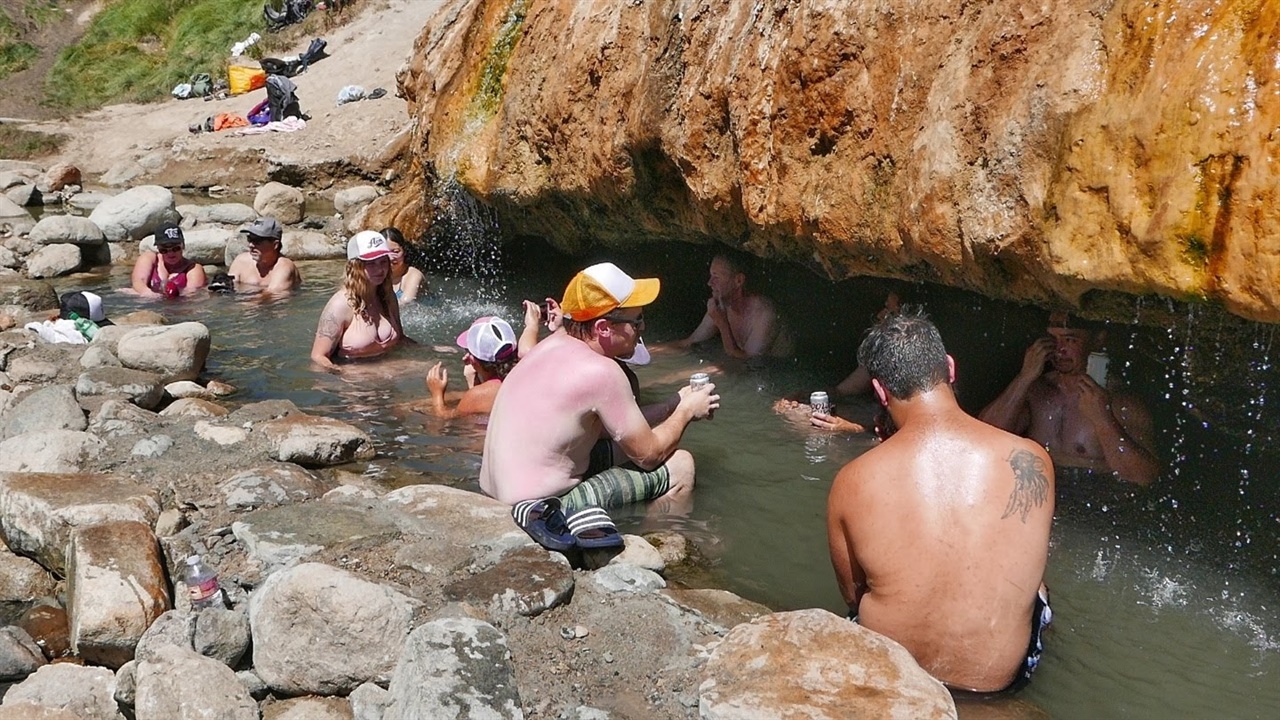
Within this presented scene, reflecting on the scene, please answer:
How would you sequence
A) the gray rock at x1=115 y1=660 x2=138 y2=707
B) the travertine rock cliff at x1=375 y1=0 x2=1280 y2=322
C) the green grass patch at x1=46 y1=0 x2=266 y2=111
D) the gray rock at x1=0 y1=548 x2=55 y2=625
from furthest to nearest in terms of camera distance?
1. the green grass patch at x1=46 y1=0 x2=266 y2=111
2. the gray rock at x1=0 y1=548 x2=55 y2=625
3. the travertine rock cliff at x1=375 y1=0 x2=1280 y2=322
4. the gray rock at x1=115 y1=660 x2=138 y2=707

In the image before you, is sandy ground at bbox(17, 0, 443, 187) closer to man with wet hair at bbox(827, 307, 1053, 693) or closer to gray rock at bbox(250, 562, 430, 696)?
gray rock at bbox(250, 562, 430, 696)

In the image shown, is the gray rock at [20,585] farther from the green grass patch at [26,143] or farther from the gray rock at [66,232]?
the green grass patch at [26,143]

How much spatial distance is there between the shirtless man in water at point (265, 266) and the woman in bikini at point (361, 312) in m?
2.49

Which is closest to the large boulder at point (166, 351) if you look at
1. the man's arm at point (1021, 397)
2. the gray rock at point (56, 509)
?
the gray rock at point (56, 509)

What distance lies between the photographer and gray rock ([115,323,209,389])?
6.97 metres

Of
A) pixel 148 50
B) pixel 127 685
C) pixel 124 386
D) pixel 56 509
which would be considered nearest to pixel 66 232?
pixel 124 386

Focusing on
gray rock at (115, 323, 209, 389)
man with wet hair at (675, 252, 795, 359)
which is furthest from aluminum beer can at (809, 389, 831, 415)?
gray rock at (115, 323, 209, 389)

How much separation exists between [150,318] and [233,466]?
427cm

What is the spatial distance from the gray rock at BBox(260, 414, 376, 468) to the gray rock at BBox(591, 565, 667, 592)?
7.09ft

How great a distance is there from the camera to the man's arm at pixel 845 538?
11.2 ft

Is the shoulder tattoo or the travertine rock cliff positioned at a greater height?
the travertine rock cliff

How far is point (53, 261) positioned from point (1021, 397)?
32.3 ft

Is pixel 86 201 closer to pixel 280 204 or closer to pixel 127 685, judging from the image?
pixel 280 204

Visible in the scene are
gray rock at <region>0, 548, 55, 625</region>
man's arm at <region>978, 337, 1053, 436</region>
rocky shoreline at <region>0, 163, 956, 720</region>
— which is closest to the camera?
rocky shoreline at <region>0, 163, 956, 720</region>
